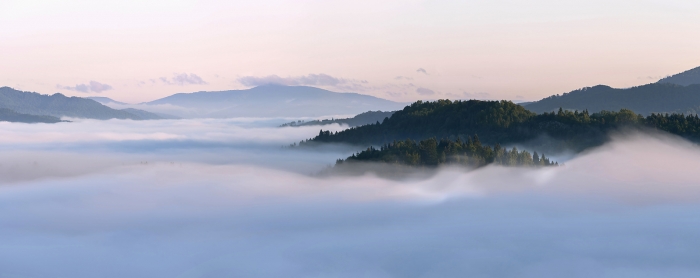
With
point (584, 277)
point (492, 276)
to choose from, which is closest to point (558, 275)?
point (584, 277)

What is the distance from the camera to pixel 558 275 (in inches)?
7771

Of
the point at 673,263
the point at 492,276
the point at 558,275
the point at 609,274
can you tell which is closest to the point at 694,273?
the point at 673,263

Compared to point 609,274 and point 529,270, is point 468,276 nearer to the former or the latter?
point 529,270

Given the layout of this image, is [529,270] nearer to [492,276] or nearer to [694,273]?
[492,276]

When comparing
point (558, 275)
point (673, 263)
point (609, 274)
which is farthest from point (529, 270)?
point (673, 263)

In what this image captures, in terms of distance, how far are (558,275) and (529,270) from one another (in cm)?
843

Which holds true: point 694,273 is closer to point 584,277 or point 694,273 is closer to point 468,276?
point 584,277

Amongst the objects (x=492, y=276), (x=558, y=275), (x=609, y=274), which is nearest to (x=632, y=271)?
(x=609, y=274)

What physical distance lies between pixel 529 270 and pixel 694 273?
45.7m

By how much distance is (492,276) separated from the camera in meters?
194

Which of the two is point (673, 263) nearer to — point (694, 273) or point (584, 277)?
point (694, 273)

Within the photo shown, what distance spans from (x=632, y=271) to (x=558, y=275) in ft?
70.0

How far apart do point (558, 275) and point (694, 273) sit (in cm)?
3738

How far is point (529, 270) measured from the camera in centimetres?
19862
